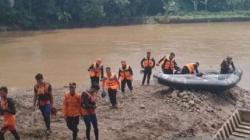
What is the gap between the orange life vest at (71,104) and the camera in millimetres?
11211

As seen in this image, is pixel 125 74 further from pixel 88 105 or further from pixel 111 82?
pixel 88 105

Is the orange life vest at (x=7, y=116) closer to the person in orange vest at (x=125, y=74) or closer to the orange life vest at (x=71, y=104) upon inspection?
the orange life vest at (x=71, y=104)

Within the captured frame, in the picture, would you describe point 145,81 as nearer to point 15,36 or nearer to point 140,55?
point 140,55

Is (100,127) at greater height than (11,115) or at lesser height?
lesser

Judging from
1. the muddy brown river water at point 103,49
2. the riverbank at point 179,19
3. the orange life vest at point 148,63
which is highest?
the riverbank at point 179,19

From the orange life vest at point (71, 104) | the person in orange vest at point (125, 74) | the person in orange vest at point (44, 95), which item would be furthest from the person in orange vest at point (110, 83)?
the orange life vest at point (71, 104)

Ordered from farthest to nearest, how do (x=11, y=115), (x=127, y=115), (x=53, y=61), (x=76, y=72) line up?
(x=53, y=61) < (x=76, y=72) < (x=127, y=115) < (x=11, y=115)

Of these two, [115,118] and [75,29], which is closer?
[115,118]

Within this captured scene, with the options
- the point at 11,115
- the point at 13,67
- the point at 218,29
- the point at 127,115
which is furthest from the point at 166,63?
the point at 218,29

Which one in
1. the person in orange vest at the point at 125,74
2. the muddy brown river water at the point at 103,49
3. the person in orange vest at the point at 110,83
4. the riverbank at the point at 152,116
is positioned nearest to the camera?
the riverbank at the point at 152,116

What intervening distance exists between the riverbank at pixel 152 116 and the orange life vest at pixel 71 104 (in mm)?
1095

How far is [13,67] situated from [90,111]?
18841mm

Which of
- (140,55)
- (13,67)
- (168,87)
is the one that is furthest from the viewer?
(140,55)

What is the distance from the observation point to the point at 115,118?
45.5ft
